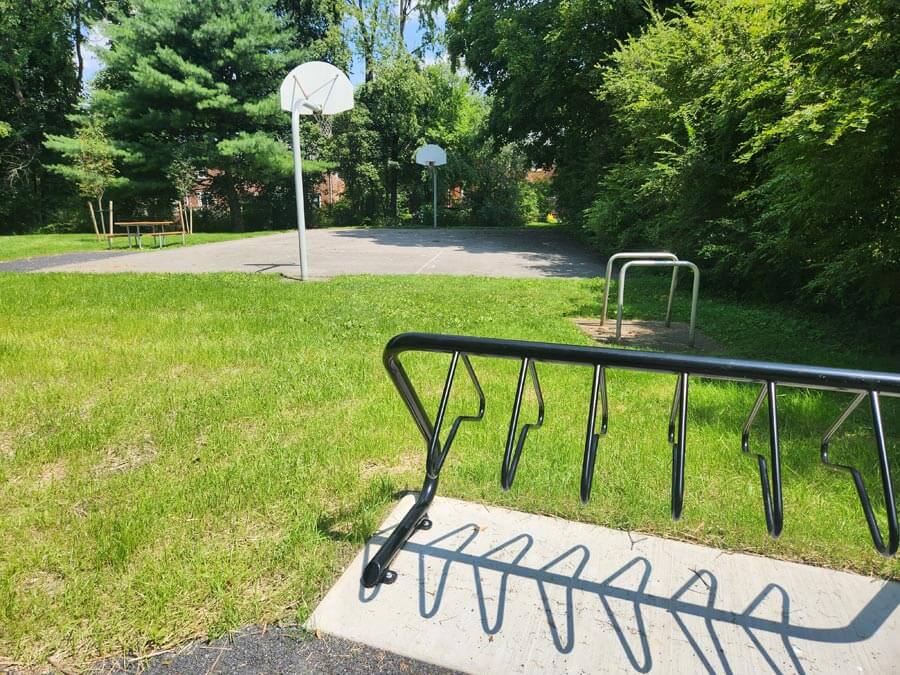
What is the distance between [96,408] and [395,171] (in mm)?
28010

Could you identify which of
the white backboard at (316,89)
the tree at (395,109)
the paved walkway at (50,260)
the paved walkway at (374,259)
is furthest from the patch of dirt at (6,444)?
the tree at (395,109)

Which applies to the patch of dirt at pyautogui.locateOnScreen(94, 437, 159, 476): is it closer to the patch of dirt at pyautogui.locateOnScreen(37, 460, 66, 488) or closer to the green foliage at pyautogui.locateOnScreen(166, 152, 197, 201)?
the patch of dirt at pyautogui.locateOnScreen(37, 460, 66, 488)

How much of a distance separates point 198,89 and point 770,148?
2162 cm

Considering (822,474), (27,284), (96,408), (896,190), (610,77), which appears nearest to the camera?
(822,474)

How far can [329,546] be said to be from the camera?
2.13 meters

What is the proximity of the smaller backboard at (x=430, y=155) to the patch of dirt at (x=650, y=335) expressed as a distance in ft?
73.7

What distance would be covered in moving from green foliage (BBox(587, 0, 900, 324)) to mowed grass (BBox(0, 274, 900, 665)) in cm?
120

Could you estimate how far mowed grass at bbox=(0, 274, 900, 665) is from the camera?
187 cm

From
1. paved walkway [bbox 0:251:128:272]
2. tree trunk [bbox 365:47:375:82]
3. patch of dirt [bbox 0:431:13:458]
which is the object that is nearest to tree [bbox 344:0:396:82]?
tree trunk [bbox 365:47:375:82]

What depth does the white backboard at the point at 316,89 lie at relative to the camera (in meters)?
9.34

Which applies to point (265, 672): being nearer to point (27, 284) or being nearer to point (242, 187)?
point (27, 284)

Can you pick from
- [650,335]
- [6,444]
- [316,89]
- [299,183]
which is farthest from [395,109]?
[6,444]

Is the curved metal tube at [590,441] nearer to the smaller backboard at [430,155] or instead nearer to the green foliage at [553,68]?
the green foliage at [553,68]

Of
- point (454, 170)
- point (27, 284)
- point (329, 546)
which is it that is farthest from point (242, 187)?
point (329, 546)
